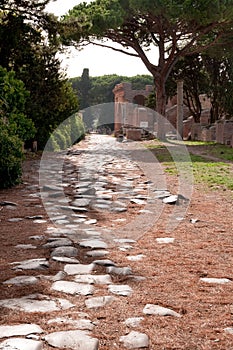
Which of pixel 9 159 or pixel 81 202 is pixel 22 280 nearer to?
pixel 81 202

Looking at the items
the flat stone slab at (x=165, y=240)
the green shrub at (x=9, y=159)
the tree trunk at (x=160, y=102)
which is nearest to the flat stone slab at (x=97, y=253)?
the flat stone slab at (x=165, y=240)

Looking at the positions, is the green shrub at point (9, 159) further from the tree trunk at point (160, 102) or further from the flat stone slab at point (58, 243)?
the tree trunk at point (160, 102)

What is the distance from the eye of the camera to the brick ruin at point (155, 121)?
2168 centimetres

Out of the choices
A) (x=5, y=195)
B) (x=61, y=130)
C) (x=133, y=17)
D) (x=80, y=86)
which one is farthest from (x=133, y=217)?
(x=80, y=86)

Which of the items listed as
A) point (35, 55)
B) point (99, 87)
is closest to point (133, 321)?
point (35, 55)

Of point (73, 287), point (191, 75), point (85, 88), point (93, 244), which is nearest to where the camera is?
point (73, 287)

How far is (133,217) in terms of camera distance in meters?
5.80

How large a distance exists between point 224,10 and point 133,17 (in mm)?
4673

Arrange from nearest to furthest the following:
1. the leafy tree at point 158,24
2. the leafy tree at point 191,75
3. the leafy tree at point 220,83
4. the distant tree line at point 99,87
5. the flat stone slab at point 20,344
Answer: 1. the flat stone slab at point 20,344
2. the leafy tree at point 158,24
3. the leafy tree at point 220,83
4. the leafy tree at point 191,75
5. the distant tree line at point 99,87

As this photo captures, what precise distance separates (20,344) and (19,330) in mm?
173

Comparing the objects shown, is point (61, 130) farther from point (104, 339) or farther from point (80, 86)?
point (80, 86)

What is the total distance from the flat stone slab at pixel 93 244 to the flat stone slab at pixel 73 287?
1051 mm

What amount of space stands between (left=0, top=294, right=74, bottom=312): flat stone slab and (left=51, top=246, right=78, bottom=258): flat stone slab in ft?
3.37

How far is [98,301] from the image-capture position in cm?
296
